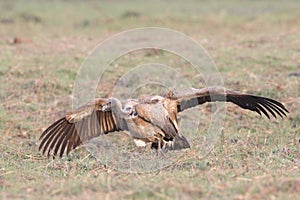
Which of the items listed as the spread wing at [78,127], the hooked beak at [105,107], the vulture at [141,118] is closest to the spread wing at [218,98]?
the vulture at [141,118]

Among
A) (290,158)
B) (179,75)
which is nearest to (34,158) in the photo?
(290,158)

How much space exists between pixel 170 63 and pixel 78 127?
442 centimetres

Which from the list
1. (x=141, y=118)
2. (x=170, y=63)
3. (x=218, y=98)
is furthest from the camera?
(x=170, y=63)

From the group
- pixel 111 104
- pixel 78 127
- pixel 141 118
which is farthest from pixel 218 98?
pixel 78 127

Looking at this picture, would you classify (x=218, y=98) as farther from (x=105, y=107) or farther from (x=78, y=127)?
(x=78, y=127)

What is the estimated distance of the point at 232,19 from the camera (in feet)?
54.5

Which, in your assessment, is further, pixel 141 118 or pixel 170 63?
pixel 170 63

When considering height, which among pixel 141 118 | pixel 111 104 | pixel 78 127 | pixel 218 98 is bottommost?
pixel 78 127

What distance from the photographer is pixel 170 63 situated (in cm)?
1105

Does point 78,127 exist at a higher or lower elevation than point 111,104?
lower

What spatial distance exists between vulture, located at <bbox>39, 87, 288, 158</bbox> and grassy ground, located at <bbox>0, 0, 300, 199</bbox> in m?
0.21

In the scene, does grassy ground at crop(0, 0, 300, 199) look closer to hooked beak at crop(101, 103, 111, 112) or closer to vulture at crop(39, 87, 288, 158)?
vulture at crop(39, 87, 288, 158)

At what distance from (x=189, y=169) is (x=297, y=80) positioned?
14.8 ft

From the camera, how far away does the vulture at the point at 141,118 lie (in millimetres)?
6570
